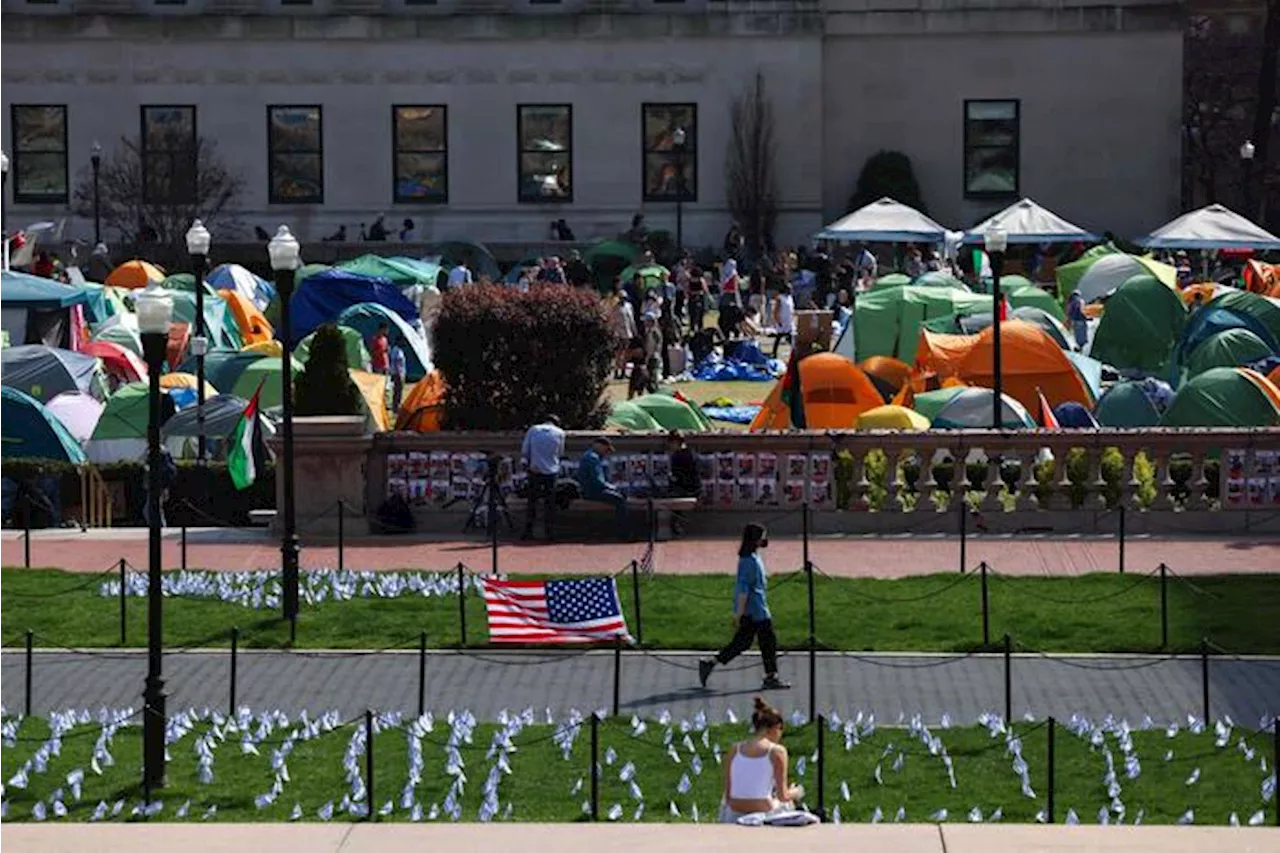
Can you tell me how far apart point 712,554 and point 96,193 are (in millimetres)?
42298

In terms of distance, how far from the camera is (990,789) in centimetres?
1936

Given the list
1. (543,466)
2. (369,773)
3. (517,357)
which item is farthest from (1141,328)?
(369,773)

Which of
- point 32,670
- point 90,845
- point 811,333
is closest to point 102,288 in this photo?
point 811,333

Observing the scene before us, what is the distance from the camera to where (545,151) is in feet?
251

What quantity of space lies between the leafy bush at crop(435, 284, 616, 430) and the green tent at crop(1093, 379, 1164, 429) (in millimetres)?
8253

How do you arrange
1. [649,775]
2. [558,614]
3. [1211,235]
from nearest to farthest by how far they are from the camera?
[649,775] < [558,614] < [1211,235]

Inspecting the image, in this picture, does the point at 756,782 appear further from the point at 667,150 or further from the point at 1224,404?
the point at 667,150

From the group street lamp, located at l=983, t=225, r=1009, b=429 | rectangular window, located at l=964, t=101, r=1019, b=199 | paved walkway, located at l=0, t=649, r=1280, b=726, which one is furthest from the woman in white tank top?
rectangular window, located at l=964, t=101, r=1019, b=199

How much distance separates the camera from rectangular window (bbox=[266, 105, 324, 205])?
250 ft

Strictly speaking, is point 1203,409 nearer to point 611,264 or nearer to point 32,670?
point 32,670

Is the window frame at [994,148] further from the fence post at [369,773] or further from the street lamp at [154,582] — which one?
the fence post at [369,773]

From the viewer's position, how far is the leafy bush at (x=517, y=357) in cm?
3262

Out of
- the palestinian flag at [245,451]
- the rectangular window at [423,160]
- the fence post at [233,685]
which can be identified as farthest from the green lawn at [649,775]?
the rectangular window at [423,160]

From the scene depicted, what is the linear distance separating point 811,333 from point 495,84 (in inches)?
1346
